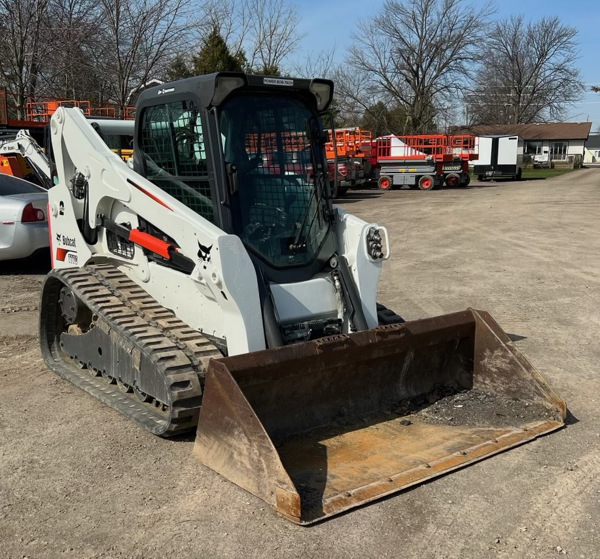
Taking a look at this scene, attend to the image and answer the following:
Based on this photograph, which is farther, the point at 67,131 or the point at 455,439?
the point at 67,131

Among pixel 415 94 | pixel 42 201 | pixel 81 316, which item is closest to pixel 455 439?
pixel 81 316

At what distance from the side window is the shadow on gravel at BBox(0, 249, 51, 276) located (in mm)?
5371

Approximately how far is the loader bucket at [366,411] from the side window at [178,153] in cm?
127

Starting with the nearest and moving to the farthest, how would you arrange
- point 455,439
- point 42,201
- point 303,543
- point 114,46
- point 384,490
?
point 303,543 < point 384,490 < point 455,439 < point 42,201 < point 114,46

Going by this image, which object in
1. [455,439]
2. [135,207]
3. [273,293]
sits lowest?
[455,439]

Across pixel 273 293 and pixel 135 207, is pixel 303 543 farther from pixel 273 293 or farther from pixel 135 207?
pixel 135 207

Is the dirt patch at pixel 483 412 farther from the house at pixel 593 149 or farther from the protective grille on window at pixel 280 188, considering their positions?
the house at pixel 593 149

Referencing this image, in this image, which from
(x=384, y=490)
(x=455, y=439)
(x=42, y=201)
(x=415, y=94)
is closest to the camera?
(x=384, y=490)

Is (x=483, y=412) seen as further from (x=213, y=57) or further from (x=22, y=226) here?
(x=213, y=57)

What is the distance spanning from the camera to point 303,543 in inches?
140

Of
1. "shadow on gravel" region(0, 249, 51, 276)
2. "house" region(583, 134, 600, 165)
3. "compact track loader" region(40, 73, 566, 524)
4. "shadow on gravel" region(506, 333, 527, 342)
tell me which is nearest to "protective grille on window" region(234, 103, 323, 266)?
"compact track loader" region(40, 73, 566, 524)

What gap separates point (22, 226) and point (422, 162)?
2444 cm

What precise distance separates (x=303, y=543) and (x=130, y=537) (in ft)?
2.86

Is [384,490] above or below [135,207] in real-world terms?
below
